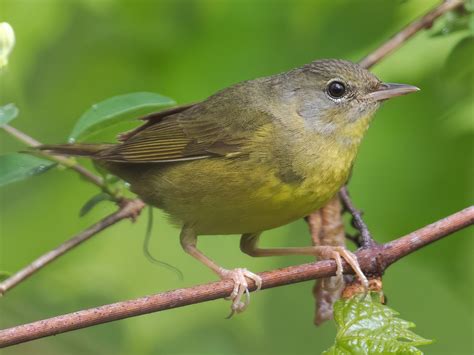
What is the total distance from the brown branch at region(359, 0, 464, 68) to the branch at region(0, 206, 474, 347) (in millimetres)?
1383

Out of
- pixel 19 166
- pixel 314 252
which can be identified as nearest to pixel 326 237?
pixel 314 252

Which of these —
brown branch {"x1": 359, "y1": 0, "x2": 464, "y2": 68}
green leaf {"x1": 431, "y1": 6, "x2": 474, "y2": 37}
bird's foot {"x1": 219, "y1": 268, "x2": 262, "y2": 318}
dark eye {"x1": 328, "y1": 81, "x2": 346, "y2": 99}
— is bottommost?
bird's foot {"x1": 219, "y1": 268, "x2": 262, "y2": 318}

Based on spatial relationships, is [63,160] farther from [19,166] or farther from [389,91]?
[389,91]

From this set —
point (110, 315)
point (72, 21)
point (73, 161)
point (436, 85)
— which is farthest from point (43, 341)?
point (436, 85)

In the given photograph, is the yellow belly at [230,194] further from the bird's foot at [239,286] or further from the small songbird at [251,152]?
the bird's foot at [239,286]

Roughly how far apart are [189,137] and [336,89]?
0.81 metres

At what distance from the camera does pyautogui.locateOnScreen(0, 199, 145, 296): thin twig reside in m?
3.38

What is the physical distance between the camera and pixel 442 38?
4078 millimetres

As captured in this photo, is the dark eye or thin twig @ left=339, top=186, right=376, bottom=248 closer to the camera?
thin twig @ left=339, top=186, right=376, bottom=248

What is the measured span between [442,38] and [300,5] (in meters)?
0.73

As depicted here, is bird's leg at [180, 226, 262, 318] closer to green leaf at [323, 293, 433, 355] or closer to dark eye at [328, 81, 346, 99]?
A: green leaf at [323, 293, 433, 355]

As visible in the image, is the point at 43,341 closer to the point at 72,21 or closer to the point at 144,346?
the point at 144,346

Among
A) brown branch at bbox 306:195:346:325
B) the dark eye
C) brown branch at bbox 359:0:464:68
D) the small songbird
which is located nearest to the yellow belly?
the small songbird

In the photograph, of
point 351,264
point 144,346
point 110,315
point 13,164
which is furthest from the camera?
point 144,346
